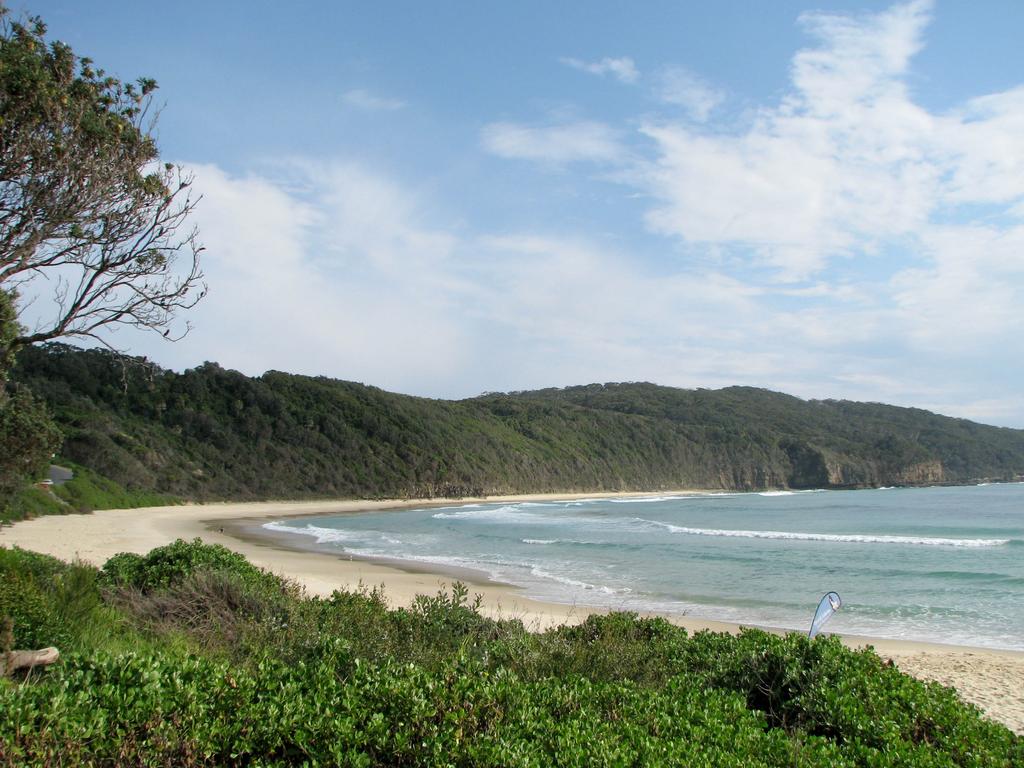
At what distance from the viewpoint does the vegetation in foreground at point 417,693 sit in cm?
283

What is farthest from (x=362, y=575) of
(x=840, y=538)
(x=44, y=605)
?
(x=840, y=538)

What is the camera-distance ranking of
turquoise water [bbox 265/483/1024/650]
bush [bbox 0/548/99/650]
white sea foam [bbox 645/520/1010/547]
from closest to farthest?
bush [bbox 0/548/99/650]
turquoise water [bbox 265/483/1024/650]
white sea foam [bbox 645/520/1010/547]

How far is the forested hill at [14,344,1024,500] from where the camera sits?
52250 mm

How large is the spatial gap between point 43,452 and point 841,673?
47.2 ft

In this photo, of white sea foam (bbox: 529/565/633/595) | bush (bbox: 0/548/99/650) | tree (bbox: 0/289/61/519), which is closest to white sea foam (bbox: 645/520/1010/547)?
white sea foam (bbox: 529/565/633/595)

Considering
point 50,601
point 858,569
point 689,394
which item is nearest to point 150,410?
point 858,569

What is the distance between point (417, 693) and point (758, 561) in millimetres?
22553

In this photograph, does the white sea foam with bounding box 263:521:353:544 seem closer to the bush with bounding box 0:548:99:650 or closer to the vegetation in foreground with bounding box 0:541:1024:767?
the bush with bounding box 0:548:99:650

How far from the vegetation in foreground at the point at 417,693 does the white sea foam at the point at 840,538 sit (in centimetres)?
2768

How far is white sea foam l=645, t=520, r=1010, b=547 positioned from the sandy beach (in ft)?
59.2

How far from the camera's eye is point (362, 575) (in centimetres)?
1909

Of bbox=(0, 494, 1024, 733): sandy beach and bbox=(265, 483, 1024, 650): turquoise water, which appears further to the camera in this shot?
bbox=(265, 483, 1024, 650): turquoise water

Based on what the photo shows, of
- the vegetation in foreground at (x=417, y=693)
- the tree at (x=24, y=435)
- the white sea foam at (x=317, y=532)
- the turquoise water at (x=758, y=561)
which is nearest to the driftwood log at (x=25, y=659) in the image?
the vegetation in foreground at (x=417, y=693)

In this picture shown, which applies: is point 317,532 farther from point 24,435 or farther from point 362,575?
point 24,435
